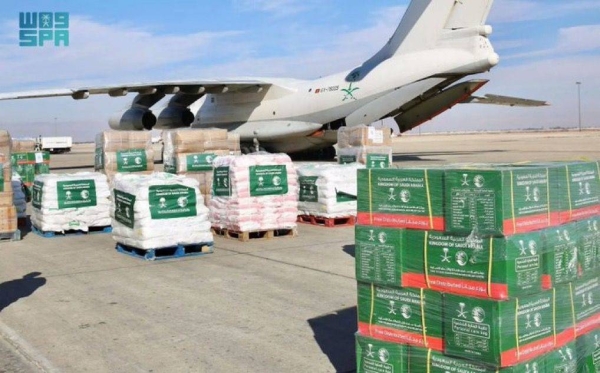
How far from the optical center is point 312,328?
20.3 ft

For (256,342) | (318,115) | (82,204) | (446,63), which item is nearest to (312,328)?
(256,342)

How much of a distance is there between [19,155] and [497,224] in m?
21.7

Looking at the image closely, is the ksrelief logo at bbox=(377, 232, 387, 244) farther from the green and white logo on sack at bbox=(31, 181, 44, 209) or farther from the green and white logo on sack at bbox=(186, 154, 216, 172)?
the green and white logo on sack at bbox=(186, 154, 216, 172)

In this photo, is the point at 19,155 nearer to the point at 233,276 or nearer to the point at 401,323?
the point at 233,276

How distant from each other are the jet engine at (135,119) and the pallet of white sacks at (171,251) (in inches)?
635

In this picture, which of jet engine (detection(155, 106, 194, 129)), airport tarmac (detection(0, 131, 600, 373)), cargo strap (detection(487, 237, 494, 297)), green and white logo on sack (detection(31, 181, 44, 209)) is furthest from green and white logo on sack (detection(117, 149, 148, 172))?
jet engine (detection(155, 106, 194, 129))

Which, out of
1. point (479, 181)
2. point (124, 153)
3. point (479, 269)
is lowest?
point (479, 269)

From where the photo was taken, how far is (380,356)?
4.41 metres

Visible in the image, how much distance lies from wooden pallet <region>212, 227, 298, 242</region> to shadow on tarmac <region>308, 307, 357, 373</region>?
475cm

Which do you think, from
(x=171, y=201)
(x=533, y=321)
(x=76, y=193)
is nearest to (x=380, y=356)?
(x=533, y=321)

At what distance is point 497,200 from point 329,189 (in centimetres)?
884

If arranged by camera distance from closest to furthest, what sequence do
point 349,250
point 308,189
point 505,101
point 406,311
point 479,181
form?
1. point 479,181
2. point 406,311
3. point 349,250
4. point 308,189
5. point 505,101

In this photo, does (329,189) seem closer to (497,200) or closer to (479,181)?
(479,181)

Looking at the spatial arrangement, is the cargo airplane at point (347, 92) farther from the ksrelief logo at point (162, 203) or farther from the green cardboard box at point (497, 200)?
the green cardboard box at point (497, 200)
